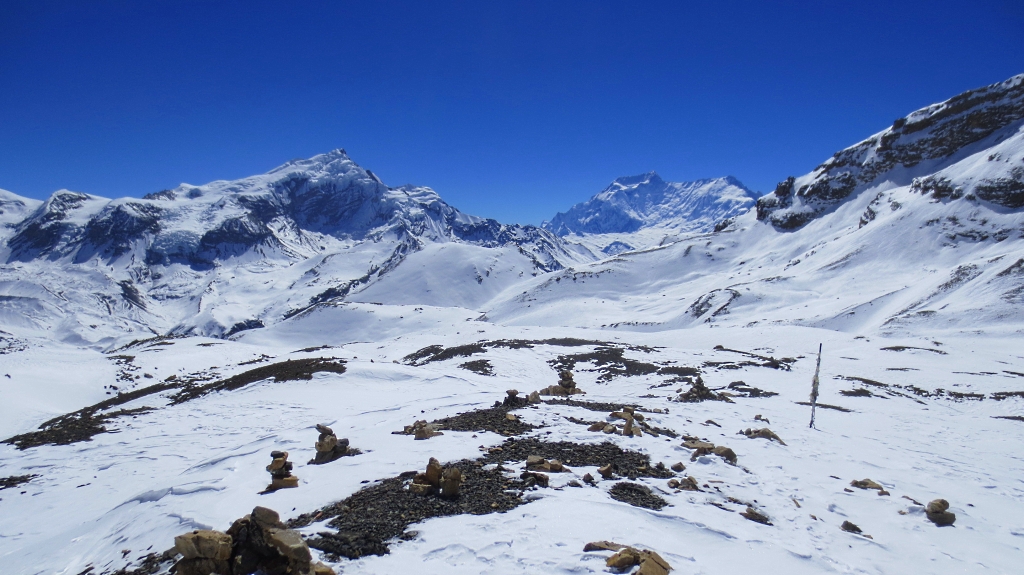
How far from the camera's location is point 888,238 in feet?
292

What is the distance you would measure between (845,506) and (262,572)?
9.68 m

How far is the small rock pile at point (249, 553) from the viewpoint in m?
4.72

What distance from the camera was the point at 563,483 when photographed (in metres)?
7.75

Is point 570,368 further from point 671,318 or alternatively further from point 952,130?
point 952,130

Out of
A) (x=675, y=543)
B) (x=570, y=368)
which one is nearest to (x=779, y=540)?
(x=675, y=543)

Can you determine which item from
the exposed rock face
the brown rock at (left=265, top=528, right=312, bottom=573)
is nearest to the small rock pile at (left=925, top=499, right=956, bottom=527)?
the brown rock at (left=265, top=528, right=312, bottom=573)

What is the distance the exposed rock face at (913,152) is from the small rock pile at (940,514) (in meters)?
117

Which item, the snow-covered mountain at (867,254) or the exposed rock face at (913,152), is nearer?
the snow-covered mountain at (867,254)

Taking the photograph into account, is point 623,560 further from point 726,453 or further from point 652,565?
point 726,453

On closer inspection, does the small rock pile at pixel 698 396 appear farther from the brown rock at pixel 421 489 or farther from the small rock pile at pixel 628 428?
the brown rock at pixel 421 489

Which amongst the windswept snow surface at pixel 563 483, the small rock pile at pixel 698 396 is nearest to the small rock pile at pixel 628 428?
the windswept snow surface at pixel 563 483

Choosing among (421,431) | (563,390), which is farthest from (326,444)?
(563,390)

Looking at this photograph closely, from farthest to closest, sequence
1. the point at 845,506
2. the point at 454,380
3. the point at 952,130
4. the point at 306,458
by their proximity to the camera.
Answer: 1. the point at 952,130
2. the point at 454,380
3. the point at 306,458
4. the point at 845,506

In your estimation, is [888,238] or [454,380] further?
[888,238]
